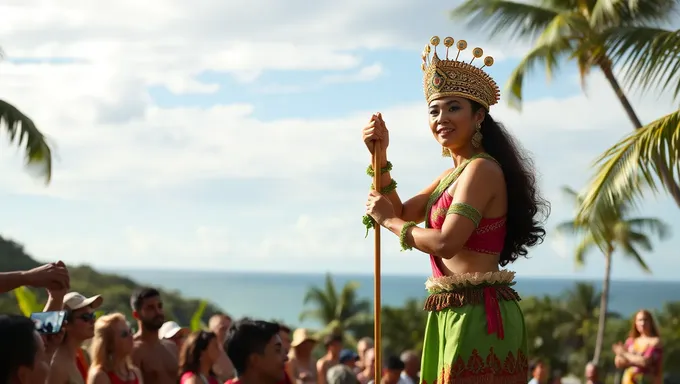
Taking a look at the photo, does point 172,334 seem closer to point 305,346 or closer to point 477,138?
point 305,346

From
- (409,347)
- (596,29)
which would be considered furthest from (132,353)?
(409,347)

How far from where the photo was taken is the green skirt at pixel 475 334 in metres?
5.09

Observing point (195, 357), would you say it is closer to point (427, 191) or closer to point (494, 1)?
point (427, 191)

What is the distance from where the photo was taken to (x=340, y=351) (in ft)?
43.8

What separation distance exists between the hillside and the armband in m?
19.8

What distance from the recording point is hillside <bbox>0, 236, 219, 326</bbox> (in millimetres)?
35287

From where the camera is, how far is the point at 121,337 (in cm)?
752

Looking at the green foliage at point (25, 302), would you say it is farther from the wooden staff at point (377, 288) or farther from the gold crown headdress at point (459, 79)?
the gold crown headdress at point (459, 79)

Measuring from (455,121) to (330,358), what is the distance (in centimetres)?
820

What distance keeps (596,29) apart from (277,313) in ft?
544

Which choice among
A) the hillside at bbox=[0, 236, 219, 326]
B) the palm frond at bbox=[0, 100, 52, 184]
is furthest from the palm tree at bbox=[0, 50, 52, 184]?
the hillside at bbox=[0, 236, 219, 326]

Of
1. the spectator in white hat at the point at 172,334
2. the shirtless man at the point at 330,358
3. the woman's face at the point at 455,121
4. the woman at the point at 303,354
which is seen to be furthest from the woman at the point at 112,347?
the shirtless man at the point at 330,358


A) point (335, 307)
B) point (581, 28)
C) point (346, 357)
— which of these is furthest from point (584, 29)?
point (335, 307)


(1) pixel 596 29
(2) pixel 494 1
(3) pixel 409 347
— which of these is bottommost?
(3) pixel 409 347
